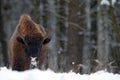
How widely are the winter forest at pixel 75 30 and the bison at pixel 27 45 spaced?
2.18 ft

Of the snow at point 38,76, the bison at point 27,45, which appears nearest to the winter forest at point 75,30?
the bison at point 27,45

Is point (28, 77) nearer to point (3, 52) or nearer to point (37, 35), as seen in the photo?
point (37, 35)

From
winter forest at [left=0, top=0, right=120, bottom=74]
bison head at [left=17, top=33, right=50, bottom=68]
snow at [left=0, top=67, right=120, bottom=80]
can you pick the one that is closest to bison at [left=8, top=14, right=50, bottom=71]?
bison head at [left=17, top=33, right=50, bottom=68]

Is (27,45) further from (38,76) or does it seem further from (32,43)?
(38,76)

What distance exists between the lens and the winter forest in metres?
13.6

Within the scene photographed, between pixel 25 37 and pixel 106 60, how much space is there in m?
1.89

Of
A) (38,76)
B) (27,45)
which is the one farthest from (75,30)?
(38,76)

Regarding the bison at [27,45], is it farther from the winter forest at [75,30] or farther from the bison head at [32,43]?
the winter forest at [75,30]

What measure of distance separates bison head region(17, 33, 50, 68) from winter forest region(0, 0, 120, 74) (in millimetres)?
698

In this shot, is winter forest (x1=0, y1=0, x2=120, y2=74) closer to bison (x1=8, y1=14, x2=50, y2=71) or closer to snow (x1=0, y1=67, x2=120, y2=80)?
bison (x1=8, y1=14, x2=50, y2=71)

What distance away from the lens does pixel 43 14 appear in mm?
36594

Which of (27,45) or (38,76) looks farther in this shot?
(27,45)

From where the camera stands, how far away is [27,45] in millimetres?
11859

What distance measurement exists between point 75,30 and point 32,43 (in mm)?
13274
